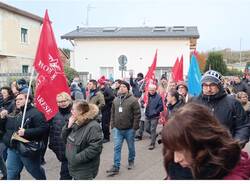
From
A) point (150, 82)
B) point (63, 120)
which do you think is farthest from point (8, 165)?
point (150, 82)

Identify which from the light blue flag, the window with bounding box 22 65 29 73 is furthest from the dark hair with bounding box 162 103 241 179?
the window with bounding box 22 65 29 73

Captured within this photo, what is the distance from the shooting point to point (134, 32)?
31.5 meters

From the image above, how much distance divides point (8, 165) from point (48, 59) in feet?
5.18

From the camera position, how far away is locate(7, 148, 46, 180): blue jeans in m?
4.86

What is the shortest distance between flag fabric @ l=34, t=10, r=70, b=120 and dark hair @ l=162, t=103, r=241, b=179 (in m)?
3.63

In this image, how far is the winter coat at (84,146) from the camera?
13.9 ft

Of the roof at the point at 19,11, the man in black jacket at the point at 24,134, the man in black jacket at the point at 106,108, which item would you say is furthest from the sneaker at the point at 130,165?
the roof at the point at 19,11

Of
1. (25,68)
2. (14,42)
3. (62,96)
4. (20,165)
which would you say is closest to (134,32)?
(25,68)

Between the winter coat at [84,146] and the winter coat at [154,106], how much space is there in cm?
475

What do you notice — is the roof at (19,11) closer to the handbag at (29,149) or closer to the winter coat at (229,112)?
the handbag at (29,149)

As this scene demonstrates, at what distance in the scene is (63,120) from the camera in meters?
5.08

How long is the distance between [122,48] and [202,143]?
2896cm

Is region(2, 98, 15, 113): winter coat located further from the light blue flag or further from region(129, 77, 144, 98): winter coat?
region(129, 77, 144, 98): winter coat

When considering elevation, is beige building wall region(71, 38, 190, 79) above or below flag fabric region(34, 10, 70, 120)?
above
